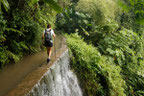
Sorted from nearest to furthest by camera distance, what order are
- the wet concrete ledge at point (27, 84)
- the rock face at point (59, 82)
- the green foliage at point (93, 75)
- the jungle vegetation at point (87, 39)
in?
the wet concrete ledge at point (27, 84) < the rock face at point (59, 82) < the jungle vegetation at point (87, 39) < the green foliage at point (93, 75)

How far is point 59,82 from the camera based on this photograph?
4164mm

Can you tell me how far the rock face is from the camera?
10.2ft

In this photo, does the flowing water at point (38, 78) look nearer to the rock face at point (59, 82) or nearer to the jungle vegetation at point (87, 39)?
the rock face at point (59, 82)

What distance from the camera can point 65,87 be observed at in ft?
14.6

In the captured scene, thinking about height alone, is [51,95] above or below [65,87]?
above

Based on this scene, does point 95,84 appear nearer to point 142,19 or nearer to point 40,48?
point 40,48

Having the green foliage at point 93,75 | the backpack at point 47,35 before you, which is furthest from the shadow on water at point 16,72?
the green foliage at point 93,75

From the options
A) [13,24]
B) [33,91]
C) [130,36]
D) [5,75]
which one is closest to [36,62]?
[5,75]

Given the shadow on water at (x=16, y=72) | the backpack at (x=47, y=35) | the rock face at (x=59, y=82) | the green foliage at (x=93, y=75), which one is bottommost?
→ the green foliage at (x=93, y=75)

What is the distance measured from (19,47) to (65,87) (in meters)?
2.04

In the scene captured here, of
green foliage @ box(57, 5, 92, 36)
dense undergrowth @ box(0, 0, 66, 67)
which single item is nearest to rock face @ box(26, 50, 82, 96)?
dense undergrowth @ box(0, 0, 66, 67)

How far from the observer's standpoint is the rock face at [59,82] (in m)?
3.12

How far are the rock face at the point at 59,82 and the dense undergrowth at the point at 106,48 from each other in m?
0.56

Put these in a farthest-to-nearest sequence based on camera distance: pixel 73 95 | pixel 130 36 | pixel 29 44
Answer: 1. pixel 130 36
2. pixel 29 44
3. pixel 73 95
